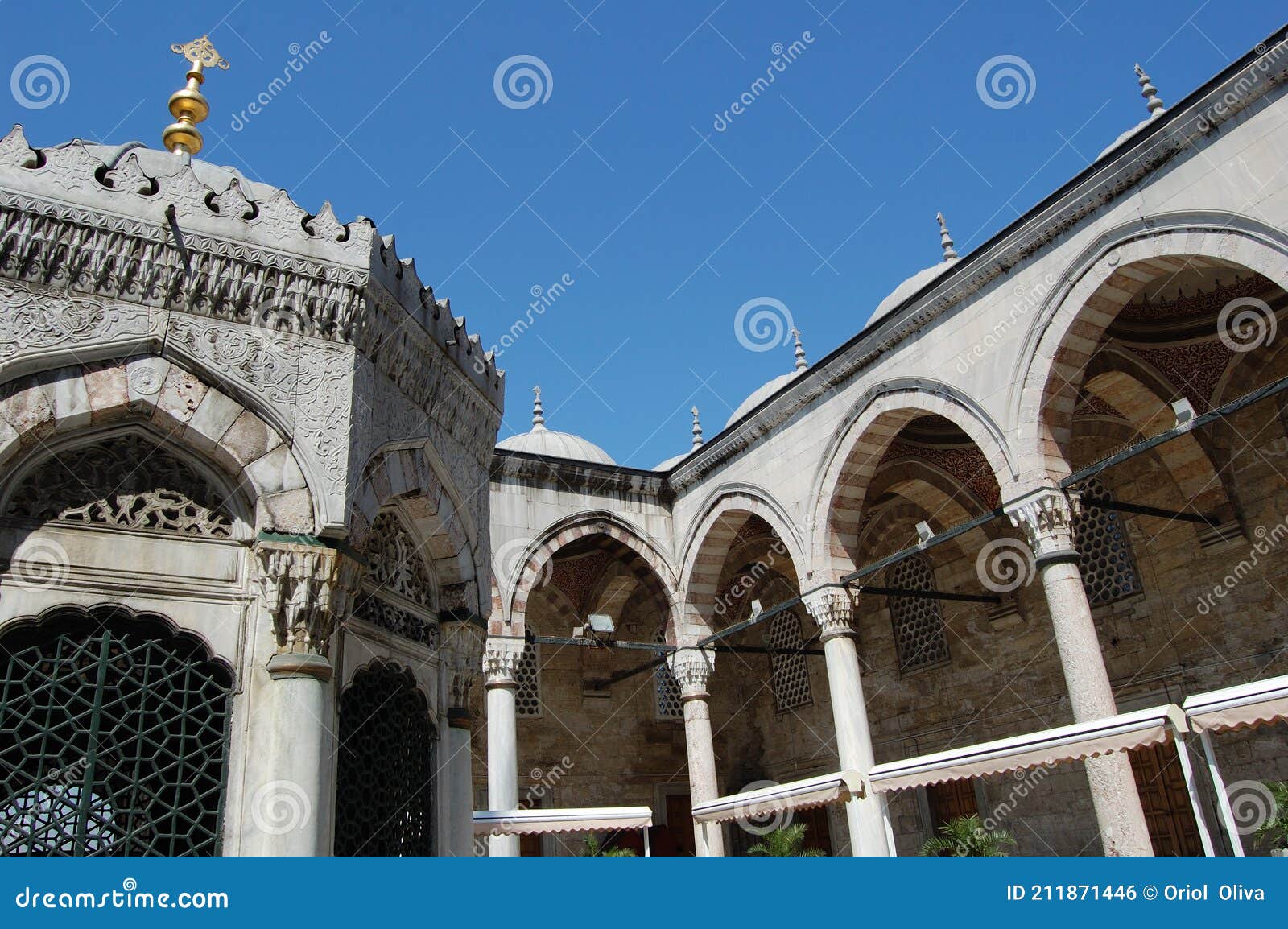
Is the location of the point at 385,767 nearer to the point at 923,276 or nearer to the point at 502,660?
the point at 502,660

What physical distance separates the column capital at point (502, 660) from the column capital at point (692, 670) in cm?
205

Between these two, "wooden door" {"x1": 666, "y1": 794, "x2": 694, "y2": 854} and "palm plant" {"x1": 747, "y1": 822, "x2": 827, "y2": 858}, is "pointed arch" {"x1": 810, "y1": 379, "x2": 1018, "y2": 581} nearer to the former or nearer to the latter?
"palm plant" {"x1": 747, "y1": 822, "x2": 827, "y2": 858}

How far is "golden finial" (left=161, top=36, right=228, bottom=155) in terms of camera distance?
431 cm

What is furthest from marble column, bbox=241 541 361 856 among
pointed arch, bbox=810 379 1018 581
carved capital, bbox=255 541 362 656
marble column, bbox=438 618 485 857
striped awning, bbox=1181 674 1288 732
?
pointed arch, bbox=810 379 1018 581

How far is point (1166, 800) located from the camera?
9906mm

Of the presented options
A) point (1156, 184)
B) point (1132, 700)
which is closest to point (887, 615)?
point (1132, 700)

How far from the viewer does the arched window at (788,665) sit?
47.5 ft

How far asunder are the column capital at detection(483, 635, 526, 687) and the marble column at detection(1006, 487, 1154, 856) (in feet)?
18.3

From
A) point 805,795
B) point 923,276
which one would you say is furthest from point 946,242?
point 805,795

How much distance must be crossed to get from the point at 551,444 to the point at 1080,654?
10.0 meters

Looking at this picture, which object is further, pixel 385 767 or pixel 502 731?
pixel 502 731

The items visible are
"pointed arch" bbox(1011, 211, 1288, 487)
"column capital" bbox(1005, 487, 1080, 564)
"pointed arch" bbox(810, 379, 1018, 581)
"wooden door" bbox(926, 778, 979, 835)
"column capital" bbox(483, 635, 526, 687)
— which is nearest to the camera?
"pointed arch" bbox(1011, 211, 1288, 487)

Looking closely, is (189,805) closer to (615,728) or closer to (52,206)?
(52,206)

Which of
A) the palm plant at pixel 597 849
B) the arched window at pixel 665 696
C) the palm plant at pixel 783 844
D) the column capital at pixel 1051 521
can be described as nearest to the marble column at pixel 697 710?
the palm plant at pixel 783 844
